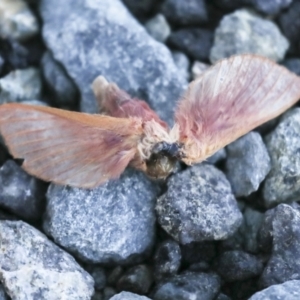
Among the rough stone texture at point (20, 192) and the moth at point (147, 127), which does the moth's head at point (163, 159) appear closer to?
the moth at point (147, 127)

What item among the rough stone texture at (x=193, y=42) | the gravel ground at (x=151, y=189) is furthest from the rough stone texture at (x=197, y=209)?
the rough stone texture at (x=193, y=42)

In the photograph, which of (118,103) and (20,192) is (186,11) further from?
(20,192)

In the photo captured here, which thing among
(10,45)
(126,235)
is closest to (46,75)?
(10,45)

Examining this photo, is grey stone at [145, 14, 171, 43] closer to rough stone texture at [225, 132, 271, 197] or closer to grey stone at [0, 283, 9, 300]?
rough stone texture at [225, 132, 271, 197]

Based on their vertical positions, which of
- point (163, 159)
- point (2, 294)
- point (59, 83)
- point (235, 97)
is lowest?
point (2, 294)

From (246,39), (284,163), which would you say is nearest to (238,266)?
(284,163)

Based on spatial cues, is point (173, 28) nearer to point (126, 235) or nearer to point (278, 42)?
point (278, 42)

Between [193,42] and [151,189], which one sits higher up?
[193,42]
